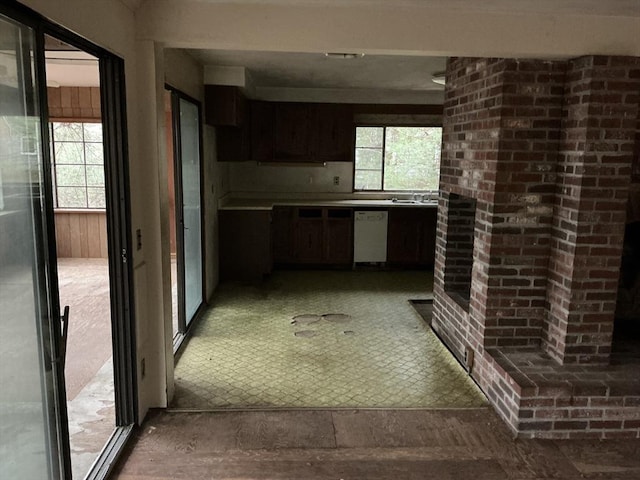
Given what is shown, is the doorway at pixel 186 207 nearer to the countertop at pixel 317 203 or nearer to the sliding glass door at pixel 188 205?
the sliding glass door at pixel 188 205

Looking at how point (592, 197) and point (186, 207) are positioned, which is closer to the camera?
point (592, 197)

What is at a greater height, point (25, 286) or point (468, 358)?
point (25, 286)

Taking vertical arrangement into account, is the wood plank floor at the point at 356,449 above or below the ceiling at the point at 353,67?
below

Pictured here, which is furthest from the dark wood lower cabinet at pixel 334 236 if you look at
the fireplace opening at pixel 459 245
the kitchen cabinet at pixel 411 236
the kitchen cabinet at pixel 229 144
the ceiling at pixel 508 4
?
the ceiling at pixel 508 4

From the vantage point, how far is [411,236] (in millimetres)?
6449

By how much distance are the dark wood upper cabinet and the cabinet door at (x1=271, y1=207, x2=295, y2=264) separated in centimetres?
163

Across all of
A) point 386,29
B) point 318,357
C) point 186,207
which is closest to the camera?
point 386,29

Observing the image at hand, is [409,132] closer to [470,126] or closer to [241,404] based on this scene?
[470,126]

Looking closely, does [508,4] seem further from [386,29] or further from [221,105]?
[221,105]

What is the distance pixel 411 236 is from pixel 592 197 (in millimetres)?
3652

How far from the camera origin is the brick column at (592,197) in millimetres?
2768

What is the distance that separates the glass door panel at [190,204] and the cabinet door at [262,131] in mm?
1809

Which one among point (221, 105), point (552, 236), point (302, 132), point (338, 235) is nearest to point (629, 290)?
point (552, 236)

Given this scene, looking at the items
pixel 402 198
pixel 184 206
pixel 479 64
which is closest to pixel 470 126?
pixel 479 64
